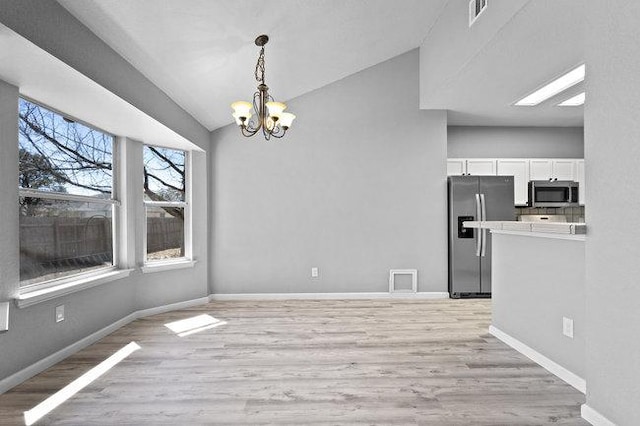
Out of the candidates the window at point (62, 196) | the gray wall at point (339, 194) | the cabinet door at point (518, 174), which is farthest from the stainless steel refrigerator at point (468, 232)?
the window at point (62, 196)

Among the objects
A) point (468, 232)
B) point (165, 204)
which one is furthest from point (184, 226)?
point (468, 232)

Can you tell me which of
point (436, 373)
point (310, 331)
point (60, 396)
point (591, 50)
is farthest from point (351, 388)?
point (591, 50)

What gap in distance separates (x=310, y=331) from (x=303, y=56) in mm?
2945

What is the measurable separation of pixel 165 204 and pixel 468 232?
13.1 feet

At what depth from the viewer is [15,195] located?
2.48 m

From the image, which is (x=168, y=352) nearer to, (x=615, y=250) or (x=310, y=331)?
(x=310, y=331)

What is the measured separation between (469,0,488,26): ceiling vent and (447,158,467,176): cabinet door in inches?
94.4

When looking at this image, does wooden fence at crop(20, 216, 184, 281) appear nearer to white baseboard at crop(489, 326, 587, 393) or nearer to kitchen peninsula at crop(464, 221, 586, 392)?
kitchen peninsula at crop(464, 221, 586, 392)

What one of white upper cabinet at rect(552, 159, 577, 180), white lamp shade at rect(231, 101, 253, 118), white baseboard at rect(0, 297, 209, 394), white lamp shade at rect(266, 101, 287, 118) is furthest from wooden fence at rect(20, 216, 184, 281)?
white upper cabinet at rect(552, 159, 577, 180)

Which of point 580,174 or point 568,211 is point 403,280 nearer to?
point 568,211

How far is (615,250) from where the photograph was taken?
1784mm

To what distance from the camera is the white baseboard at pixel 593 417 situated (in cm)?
184

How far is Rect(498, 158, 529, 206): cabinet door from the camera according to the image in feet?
17.5

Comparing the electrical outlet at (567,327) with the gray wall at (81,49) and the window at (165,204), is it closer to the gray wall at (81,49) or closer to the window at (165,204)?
the gray wall at (81,49)
